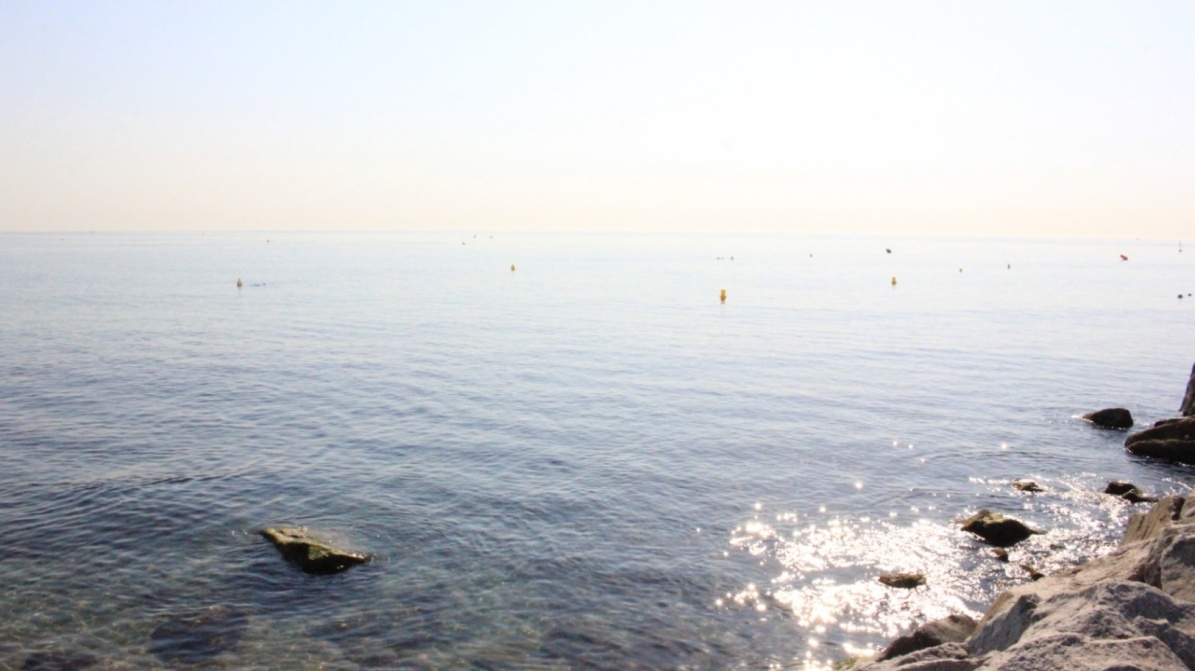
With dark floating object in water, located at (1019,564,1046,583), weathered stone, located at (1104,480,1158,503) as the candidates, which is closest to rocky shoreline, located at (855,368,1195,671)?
dark floating object in water, located at (1019,564,1046,583)

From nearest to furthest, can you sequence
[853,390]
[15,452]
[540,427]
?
[15,452] < [540,427] < [853,390]

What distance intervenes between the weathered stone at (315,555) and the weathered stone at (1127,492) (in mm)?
25315

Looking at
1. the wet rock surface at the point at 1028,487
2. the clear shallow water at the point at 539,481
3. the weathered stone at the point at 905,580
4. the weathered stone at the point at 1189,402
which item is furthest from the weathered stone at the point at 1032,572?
the weathered stone at the point at 1189,402

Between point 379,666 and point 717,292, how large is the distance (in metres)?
102

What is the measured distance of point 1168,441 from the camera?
33312 mm

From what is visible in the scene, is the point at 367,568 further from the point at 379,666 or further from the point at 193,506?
the point at 193,506

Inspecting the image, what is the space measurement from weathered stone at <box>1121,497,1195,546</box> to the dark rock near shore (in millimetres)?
13871

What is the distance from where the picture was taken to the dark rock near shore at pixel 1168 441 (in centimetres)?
3272

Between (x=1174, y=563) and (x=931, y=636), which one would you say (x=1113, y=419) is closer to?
(x=1174, y=563)

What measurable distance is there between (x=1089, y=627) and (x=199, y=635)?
17.4m

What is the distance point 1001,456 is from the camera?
1320 inches

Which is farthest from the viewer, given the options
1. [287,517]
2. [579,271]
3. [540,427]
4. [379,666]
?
[579,271]

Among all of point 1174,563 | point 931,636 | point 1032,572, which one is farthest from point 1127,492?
point 931,636

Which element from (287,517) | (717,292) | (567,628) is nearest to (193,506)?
(287,517)
